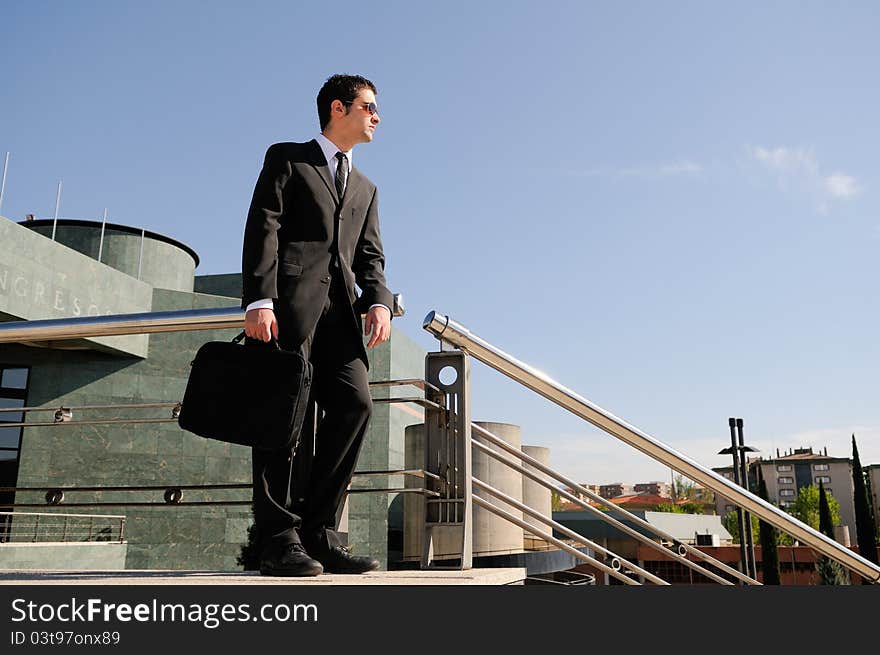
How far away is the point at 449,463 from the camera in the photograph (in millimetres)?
2721

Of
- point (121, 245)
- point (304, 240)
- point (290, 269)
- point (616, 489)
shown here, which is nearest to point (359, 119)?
point (304, 240)

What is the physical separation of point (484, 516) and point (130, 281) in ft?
31.8

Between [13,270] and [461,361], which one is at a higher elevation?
[13,270]

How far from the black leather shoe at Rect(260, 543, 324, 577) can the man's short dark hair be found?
146 cm

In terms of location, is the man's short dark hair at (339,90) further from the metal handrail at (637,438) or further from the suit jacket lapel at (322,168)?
the metal handrail at (637,438)

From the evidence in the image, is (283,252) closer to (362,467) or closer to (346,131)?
(346,131)

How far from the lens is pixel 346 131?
8.29 feet

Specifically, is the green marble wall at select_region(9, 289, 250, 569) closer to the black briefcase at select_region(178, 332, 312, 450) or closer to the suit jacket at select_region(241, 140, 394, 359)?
the suit jacket at select_region(241, 140, 394, 359)

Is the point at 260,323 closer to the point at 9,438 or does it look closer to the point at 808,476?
the point at 9,438

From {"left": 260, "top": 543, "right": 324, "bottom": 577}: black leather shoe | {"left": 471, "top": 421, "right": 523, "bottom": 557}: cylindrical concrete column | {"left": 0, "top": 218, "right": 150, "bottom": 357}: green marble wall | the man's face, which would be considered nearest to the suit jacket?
the man's face

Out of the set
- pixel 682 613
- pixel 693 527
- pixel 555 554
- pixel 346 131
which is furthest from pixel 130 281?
pixel 693 527

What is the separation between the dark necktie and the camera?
98.8 inches

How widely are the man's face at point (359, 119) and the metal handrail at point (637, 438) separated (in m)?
0.69

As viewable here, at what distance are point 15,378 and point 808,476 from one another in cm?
8804
